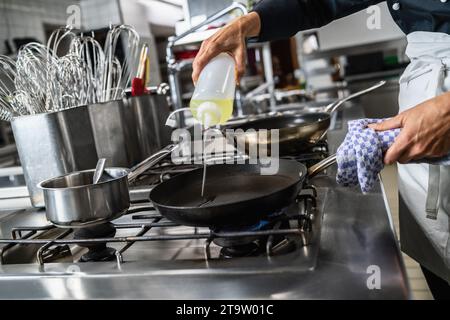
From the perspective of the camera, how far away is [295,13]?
3.17 feet

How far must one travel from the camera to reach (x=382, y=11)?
2.21 m

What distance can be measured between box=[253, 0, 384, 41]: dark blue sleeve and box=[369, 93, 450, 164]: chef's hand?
458 mm

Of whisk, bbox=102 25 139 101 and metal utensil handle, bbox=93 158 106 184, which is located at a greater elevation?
whisk, bbox=102 25 139 101

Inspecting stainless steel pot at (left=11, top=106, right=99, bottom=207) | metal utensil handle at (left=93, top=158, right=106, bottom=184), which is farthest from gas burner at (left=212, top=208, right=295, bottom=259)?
stainless steel pot at (left=11, top=106, right=99, bottom=207)

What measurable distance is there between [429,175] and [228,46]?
481 mm

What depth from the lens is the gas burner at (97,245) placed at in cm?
62

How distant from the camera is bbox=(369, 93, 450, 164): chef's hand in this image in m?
0.54

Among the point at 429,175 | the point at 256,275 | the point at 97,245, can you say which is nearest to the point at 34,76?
the point at 97,245

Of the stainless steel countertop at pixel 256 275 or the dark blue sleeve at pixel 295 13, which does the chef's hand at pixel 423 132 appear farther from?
the dark blue sleeve at pixel 295 13

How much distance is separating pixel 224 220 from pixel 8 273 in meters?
0.30

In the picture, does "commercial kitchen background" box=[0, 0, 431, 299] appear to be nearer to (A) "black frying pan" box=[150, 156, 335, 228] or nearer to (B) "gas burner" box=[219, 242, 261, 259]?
(A) "black frying pan" box=[150, 156, 335, 228]

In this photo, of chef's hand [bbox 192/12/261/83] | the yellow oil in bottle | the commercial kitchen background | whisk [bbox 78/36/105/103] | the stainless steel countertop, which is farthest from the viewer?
the commercial kitchen background

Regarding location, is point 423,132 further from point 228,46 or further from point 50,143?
point 50,143

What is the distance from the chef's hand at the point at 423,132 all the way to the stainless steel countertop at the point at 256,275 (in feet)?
0.34
